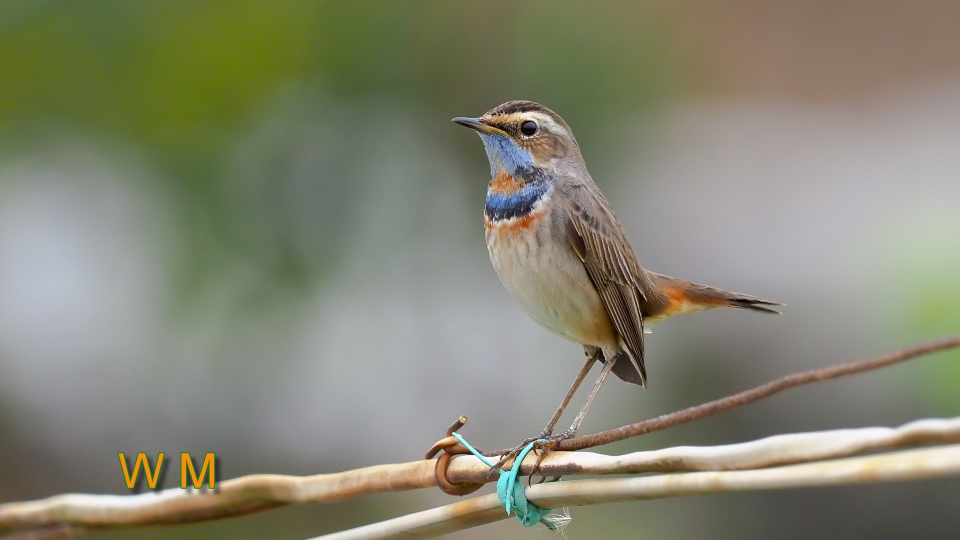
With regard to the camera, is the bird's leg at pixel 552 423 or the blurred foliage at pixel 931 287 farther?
the blurred foliage at pixel 931 287

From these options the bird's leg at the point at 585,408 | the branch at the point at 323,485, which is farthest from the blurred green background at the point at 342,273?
the branch at the point at 323,485

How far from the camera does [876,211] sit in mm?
6492

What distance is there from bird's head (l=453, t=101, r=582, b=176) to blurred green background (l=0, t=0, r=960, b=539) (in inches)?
75.1

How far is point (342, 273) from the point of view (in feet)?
17.5

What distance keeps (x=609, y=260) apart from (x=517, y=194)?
1.14ft

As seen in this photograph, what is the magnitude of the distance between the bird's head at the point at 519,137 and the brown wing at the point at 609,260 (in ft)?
0.56

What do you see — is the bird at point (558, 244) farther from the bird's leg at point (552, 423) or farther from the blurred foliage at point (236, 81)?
the blurred foliage at point (236, 81)

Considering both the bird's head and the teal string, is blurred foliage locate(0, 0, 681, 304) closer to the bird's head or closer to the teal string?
the bird's head

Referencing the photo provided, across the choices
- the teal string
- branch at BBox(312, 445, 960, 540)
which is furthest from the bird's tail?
branch at BBox(312, 445, 960, 540)

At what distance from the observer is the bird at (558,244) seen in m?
2.88

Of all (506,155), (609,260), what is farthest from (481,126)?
(609,260)

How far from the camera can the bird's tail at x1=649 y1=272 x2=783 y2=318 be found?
3.27m

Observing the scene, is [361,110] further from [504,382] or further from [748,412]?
[748,412]

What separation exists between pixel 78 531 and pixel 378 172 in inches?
134
